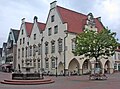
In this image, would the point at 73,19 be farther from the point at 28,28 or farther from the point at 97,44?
the point at 97,44

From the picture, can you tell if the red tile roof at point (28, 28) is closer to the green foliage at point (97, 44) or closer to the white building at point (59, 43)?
Result: the white building at point (59, 43)

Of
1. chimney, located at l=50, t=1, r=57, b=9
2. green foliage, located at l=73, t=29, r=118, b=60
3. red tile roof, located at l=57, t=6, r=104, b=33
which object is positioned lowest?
green foliage, located at l=73, t=29, r=118, b=60

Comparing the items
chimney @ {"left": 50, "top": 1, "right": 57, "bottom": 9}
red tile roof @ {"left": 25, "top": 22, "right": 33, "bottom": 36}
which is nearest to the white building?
chimney @ {"left": 50, "top": 1, "right": 57, "bottom": 9}

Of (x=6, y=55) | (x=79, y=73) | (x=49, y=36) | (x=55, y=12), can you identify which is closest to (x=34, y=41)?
(x=49, y=36)

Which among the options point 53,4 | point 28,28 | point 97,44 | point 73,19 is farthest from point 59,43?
point 28,28

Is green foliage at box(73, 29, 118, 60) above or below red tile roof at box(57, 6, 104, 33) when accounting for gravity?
below

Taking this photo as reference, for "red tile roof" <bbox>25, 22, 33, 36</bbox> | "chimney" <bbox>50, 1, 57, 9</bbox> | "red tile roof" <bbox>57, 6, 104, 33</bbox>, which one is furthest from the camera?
"red tile roof" <bbox>25, 22, 33, 36</bbox>

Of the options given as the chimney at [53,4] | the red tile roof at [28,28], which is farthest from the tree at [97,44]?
the red tile roof at [28,28]

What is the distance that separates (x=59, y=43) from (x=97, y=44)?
671 inches

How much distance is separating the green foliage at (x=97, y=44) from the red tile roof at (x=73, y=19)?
14129 millimetres

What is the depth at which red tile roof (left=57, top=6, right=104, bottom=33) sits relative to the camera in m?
48.4

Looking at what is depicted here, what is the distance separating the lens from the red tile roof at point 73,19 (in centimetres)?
4842

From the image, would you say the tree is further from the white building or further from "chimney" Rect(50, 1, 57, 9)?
"chimney" Rect(50, 1, 57, 9)

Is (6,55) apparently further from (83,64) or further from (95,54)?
(95,54)
